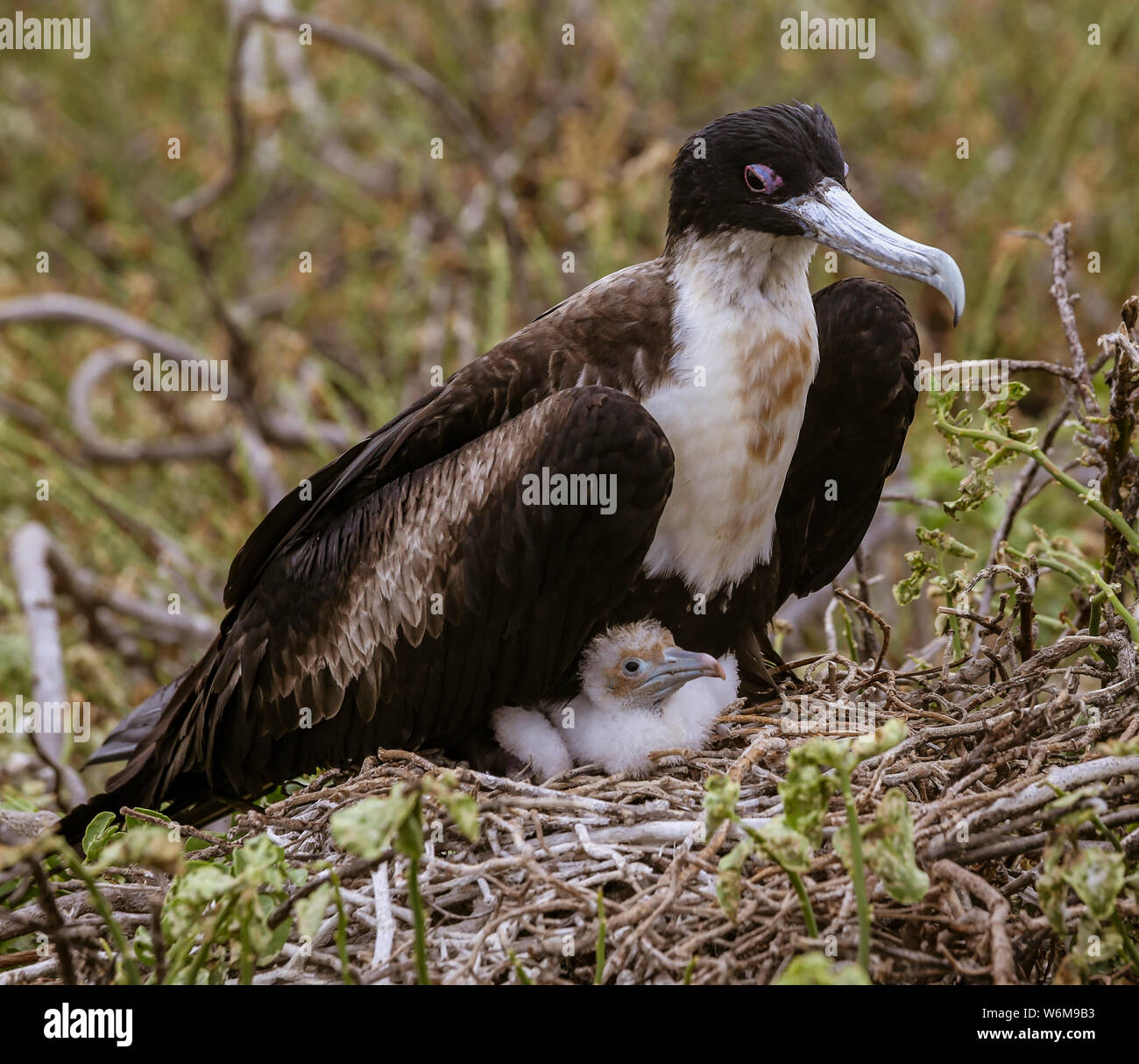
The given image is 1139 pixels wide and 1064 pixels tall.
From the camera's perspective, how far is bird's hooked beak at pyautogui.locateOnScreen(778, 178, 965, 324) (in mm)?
3281

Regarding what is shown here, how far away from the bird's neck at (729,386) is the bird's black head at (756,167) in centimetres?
6

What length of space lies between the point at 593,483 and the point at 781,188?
0.92 metres

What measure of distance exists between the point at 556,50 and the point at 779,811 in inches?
228

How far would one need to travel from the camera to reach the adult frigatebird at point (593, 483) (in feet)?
11.0

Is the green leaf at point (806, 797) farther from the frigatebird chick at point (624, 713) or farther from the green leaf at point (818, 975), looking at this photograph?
the frigatebird chick at point (624, 713)

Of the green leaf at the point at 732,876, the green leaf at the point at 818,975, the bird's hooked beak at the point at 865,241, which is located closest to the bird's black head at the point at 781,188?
the bird's hooked beak at the point at 865,241

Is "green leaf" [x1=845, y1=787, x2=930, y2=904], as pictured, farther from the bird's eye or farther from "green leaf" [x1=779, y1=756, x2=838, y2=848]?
the bird's eye

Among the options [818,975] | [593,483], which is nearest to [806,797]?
[818,975]

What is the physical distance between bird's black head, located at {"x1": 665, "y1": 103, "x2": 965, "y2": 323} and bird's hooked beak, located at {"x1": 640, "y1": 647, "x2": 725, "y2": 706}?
106cm

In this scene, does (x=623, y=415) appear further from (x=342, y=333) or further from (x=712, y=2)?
(x=712, y=2)

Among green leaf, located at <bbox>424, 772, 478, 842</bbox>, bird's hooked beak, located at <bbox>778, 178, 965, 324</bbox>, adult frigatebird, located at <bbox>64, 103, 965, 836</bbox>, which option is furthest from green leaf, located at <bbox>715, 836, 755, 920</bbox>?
bird's hooked beak, located at <bbox>778, 178, 965, 324</bbox>

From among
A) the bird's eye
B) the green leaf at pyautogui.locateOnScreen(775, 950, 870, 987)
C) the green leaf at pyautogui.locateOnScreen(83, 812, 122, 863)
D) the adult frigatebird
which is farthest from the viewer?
the bird's eye

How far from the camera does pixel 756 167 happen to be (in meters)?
3.49

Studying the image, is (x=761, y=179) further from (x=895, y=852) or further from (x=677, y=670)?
(x=895, y=852)
